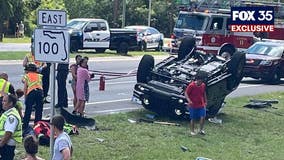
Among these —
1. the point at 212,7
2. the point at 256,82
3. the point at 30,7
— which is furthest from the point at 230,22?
the point at 30,7

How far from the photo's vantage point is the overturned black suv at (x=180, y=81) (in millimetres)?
18375

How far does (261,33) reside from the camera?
127 feet

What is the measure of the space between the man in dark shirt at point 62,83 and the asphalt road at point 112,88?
284mm

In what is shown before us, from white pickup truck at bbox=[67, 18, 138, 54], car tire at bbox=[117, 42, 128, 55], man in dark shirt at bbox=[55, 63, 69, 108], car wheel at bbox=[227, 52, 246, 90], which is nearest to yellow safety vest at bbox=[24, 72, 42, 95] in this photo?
man in dark shirt at bbox=[55, 63, 69, 108]

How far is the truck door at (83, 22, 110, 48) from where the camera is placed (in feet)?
137

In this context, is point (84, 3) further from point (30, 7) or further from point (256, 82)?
point (256, 82)

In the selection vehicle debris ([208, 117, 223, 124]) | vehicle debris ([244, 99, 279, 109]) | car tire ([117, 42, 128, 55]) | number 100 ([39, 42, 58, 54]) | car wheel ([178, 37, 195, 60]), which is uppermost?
number 100 ([39, 42, 58, 54])

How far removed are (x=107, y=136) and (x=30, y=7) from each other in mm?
53818

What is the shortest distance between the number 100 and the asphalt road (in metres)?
7.51

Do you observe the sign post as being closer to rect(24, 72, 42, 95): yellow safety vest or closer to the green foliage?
rect(24, 72, 42, 95): yellow safety vest

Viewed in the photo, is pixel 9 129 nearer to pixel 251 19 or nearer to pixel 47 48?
pixel 47 48

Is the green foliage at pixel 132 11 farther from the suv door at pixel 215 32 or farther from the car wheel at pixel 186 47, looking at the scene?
the car wheel at pixel 186 47

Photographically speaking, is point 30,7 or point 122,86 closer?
point 122,86

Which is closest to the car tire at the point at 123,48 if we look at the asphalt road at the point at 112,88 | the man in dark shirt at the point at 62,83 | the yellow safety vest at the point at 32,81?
the asphalt road at the point at 112,88
